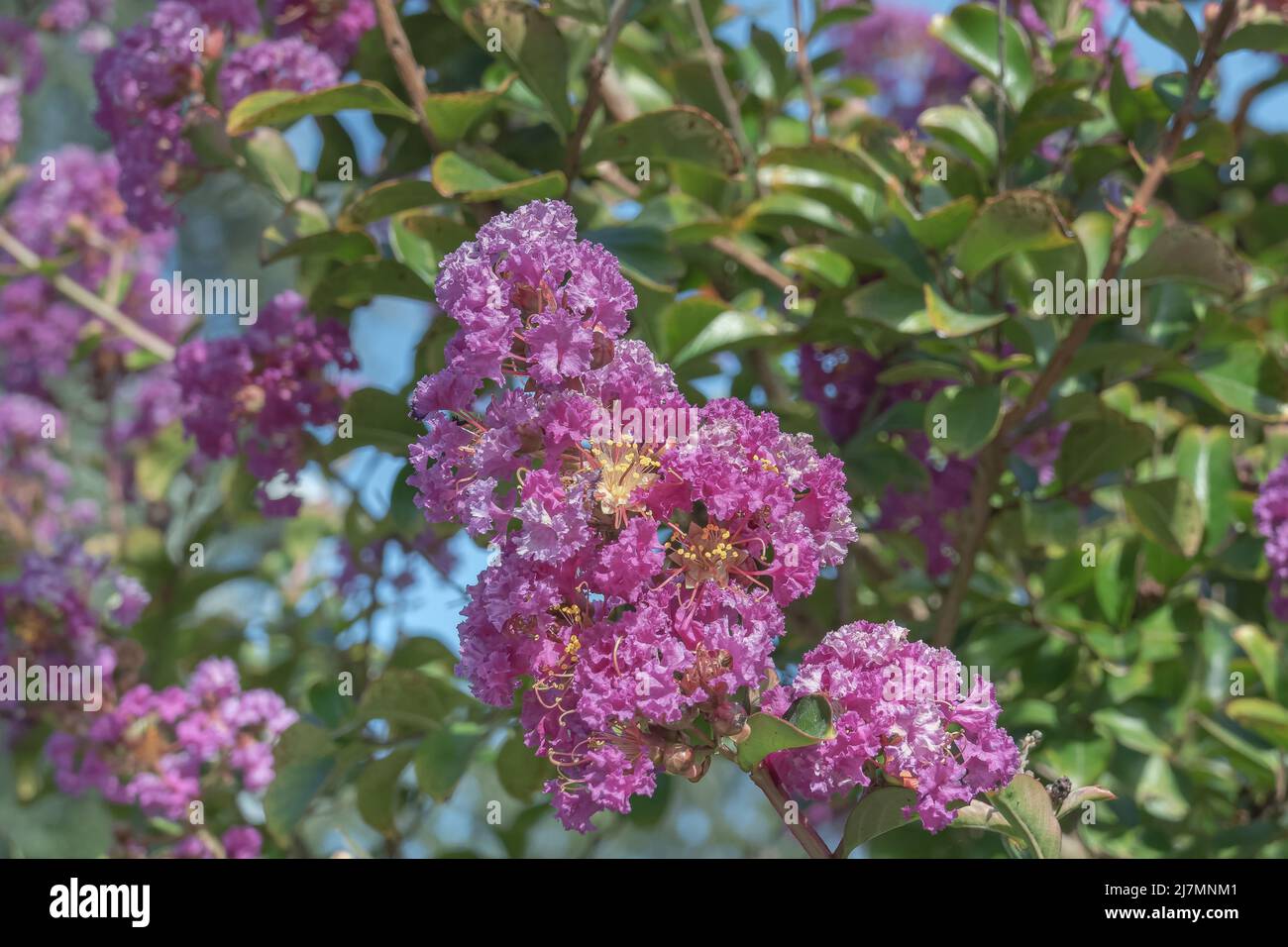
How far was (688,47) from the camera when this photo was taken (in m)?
2.48

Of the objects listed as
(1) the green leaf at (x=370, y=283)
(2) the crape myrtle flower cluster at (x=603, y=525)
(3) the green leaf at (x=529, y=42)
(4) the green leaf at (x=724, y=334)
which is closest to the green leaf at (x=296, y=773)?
(1) the green leaf at (x=370, y=283)

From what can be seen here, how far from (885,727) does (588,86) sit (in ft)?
3.24

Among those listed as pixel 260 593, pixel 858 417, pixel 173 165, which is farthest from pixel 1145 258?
pixel 260 593

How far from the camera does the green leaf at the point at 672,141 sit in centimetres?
171

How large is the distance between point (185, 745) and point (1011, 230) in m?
1.48

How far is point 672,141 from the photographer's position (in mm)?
1741

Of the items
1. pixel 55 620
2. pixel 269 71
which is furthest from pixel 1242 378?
pixel 55 620

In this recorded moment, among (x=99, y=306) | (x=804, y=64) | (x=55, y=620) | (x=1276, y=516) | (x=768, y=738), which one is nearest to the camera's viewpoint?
(x=768, y=738)

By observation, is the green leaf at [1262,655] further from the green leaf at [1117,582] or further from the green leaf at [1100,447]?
the green leaf at [1100,447]

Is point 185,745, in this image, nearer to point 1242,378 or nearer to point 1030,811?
point 1030,811

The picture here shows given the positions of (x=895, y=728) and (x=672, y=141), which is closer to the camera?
(x=895, y=728)

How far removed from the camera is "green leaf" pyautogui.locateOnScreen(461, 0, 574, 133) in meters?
1.69

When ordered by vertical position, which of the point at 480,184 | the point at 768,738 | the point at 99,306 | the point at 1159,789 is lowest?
the point at 1159,789

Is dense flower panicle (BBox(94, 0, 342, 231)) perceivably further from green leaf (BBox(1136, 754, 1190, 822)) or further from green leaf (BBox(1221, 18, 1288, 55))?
green leaf (BBox(1136, 754, 1190, 822))
